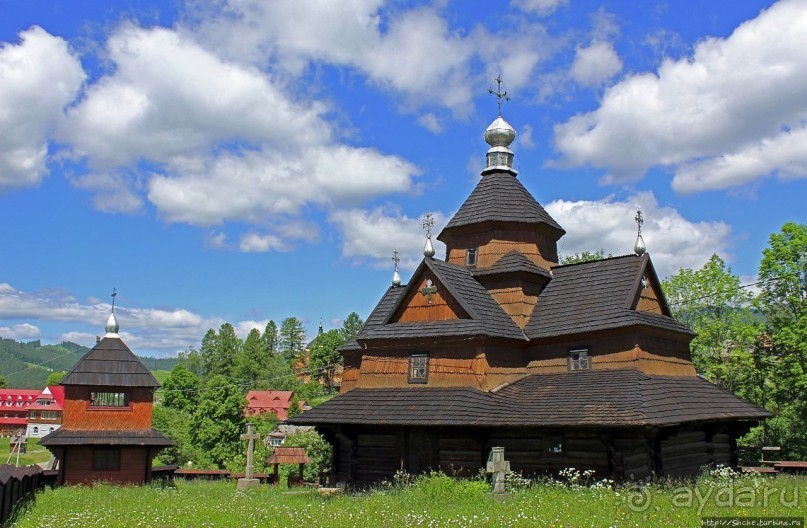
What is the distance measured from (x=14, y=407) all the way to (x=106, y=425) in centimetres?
7905

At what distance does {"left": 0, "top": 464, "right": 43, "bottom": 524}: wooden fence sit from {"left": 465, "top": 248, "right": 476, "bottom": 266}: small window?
609 inches

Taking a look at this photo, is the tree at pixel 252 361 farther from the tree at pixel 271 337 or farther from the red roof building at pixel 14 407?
the red roof building at pixel 14 407

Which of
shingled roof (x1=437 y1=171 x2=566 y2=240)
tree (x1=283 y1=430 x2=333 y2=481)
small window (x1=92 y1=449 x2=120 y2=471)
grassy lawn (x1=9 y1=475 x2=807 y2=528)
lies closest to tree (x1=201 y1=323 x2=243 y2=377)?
tree (x1=283 y1=430 x2=333 y2=481)

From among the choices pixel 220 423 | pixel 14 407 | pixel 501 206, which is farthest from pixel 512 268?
pixel 14 407

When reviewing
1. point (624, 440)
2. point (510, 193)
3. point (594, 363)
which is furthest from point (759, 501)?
point (510, 193)

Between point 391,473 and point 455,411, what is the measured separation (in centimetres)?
352

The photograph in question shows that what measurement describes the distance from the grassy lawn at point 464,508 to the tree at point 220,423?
23470 mm

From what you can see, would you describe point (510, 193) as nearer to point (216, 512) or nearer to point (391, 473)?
point (391, 473)

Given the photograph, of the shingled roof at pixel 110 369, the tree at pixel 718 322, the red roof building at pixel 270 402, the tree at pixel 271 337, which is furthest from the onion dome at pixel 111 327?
the tree at pixel 271 337

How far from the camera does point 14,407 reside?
92.8m

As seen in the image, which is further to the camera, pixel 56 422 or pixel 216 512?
pixel 56 422

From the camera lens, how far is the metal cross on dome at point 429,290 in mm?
22828

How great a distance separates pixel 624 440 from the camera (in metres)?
18.4

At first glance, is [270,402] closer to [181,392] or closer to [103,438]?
[181,392]
